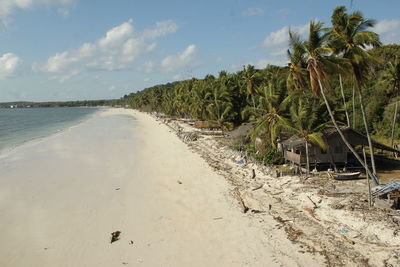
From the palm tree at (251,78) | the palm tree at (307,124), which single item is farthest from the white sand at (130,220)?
the palm tree at (251,78)

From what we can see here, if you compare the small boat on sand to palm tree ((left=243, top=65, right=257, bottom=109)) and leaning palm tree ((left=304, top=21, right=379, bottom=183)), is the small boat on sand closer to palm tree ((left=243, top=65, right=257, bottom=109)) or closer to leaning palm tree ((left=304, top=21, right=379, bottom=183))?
leaning palm tree ((left=304, top=21, right=379, bottom=183))

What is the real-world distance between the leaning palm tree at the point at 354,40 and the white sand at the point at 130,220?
796 cm

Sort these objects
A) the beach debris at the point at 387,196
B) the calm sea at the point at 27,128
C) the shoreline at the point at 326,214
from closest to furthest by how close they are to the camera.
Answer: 1. the shoreline at the point at 326,214
2. the beach debris at the point at 387,196
3. the calm sea at the point at 27,128

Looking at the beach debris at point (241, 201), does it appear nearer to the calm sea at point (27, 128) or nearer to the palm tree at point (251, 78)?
the palm tree at point (251, 78)

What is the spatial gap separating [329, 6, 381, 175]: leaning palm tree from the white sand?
7960 millimetres

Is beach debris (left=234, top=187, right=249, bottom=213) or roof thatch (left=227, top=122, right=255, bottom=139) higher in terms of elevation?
roof thatch (left=227, top=122, right=255, bottom=139)

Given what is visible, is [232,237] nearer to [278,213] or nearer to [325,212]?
[278,213]

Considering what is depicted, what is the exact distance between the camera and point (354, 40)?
13.0m

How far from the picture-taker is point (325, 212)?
12.8m

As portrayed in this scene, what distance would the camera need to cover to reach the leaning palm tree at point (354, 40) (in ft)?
41.2

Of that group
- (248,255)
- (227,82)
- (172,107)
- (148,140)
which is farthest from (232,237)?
(172,107)

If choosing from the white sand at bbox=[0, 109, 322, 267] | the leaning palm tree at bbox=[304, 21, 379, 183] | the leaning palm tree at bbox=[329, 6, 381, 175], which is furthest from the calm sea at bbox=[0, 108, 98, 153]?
the leaning palm tree at bbox=[329, 6, 381, 175]

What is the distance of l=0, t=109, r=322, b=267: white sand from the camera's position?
10.4m

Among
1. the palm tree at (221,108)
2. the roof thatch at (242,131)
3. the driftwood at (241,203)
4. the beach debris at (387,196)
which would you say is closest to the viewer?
the beach debris at (387,196)
